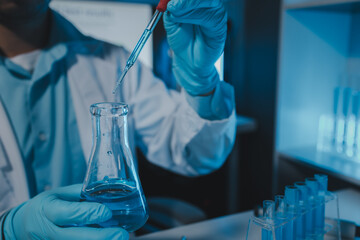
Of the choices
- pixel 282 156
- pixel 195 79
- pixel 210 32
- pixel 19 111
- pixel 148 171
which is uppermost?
pixel 210 32

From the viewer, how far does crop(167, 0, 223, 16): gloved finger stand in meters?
0.75

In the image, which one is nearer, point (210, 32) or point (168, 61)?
point (210, 32)

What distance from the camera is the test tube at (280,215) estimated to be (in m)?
0.69

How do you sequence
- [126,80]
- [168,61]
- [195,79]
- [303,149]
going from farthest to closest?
[168,61] → [303,149] → [126,80] → [195,79]

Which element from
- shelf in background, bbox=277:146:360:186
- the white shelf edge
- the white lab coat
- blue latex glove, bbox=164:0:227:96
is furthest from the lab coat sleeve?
the white shelf edge

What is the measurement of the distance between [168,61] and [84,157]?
1478mm

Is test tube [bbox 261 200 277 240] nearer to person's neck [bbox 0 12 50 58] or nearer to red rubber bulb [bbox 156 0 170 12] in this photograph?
red rubber bulb [bbox 156 0 170 12]

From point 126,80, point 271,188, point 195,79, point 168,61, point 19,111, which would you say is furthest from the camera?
point 168,61

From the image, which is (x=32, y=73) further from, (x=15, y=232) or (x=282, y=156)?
(x=282, y=156)

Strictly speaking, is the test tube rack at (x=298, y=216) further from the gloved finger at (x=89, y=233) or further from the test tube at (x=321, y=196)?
the gloved finger at (x=89, y=233)

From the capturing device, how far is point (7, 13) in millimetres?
975

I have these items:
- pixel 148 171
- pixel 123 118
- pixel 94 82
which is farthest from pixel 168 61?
pixel 123 118

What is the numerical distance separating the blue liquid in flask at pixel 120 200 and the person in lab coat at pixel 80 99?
227mm

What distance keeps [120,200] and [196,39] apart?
496mm
